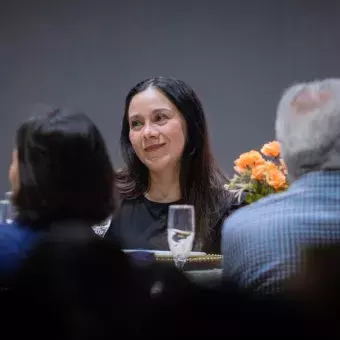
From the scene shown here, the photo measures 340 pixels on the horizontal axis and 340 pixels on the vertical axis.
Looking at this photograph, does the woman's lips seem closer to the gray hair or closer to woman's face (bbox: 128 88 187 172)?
woman's face (bbox: 128 88 187 172)

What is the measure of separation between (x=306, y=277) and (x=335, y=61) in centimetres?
284

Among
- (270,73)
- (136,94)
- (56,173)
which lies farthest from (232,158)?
(56,173)

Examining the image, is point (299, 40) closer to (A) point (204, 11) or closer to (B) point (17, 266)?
(A) point (204, 11)

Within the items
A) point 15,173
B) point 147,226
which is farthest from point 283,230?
point 147,226

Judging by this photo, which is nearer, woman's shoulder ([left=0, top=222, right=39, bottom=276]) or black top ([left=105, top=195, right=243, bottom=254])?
woman's shoulder ([left=0, top=222, right=39, bottom=276])

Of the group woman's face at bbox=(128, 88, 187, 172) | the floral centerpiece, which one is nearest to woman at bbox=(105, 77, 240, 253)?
woman's face at bbox=(128, 88, 187, 172)

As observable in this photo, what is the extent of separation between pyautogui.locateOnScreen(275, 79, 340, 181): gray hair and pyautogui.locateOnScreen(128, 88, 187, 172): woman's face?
82 centimetres

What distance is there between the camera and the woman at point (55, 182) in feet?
3.08

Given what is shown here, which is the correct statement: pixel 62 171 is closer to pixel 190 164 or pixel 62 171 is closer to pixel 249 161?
pixel 249 161

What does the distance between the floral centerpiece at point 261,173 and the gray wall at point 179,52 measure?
1.89 m

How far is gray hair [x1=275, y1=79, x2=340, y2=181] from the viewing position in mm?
980

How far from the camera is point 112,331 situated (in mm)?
888

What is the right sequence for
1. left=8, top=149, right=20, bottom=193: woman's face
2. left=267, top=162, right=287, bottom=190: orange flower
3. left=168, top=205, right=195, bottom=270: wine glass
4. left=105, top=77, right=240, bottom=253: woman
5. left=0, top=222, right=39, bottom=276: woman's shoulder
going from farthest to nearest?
left=105, top=77, right=240, bottom=253: woman
left=267, top=162, right=287, bottom=190: orange flower
left=168, top=205, right=195, bottom=270: wine glass
left=8, top=149, right=20, bottom=193: woman's face
left=0, top=222, right=39, bottom=276: woman's shoulder

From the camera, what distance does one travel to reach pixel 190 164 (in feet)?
6.27
